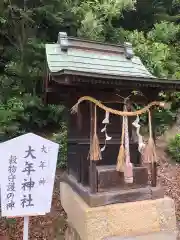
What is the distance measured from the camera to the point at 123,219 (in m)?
3.42

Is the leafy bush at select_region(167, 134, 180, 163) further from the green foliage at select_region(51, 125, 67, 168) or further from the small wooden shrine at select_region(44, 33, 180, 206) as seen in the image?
the small wooden shrine at select_region(44, 33, 180, 206)

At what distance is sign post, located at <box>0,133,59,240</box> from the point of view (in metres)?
2.94

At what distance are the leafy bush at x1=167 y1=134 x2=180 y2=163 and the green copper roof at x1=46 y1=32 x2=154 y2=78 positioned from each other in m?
4.27

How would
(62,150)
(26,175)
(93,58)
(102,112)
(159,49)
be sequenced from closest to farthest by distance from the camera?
1. (26,175)
2. (102,112)
3. (93,58)
4. (62,150)
5. (159,49)

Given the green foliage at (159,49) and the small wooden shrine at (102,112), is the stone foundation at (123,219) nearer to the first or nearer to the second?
the small wooden shrine at (102,112)

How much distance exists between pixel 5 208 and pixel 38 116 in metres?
5.55

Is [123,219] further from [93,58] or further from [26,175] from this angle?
[93,58]

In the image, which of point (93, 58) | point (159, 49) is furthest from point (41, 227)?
point (159, 49)

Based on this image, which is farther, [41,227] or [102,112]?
[41,227]

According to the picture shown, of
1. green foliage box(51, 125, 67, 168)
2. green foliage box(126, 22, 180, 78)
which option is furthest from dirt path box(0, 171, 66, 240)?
green foliage box(126, 22, 180, 78)

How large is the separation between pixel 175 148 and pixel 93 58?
198 inches

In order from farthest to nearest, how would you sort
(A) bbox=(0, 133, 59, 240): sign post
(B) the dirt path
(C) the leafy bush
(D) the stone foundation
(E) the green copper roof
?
1. (C) the leafy bush
2. (B) the dirt path
3. (E) the green copper roof
4. (D) the stone foundation
5. (A) bbox=(0, 133, 59, 240): sign post

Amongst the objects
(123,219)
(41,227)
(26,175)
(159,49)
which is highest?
(159,49)

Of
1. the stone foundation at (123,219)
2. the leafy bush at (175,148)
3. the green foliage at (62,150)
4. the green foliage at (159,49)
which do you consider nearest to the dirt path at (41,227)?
the green foliage at (62,150)
